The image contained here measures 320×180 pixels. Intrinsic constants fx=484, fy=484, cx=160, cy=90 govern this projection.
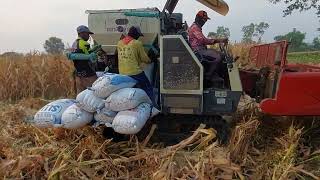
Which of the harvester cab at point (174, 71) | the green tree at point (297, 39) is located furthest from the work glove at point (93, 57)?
the green tree at point (297, 39)

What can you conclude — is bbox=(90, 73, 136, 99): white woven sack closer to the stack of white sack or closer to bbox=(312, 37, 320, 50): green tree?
the stack of white sack

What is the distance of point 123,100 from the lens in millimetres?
6184

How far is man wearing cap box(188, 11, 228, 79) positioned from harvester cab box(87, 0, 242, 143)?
5.8 inches

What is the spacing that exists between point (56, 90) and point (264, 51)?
624 cm

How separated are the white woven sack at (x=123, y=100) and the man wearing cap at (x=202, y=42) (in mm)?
1180

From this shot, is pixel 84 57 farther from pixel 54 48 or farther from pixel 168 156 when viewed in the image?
pixel 54 48

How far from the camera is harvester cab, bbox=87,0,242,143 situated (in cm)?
661

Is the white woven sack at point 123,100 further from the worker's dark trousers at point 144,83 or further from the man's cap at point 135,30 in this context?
the man's cap at point 135,30

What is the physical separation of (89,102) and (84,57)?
3.61 feet

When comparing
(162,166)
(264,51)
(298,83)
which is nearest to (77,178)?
(162,166)

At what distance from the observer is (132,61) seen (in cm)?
684

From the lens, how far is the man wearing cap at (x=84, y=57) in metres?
7.20

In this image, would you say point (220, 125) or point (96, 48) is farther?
point (96, 48)

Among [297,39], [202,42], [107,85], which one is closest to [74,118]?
[107,85]
